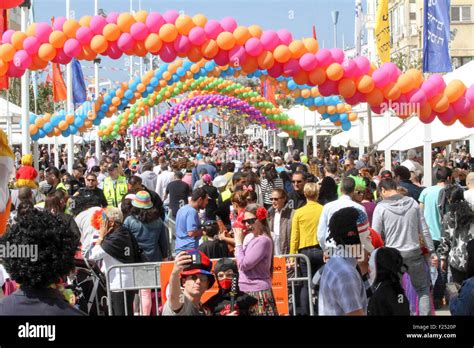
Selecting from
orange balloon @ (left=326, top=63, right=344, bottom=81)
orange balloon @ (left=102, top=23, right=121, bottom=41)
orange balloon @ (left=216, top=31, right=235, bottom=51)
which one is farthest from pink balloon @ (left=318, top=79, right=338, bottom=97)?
orange balloon @ (left=102, top=23, right=121, bottom=41)

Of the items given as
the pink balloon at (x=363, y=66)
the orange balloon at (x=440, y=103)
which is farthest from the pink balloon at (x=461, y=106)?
the pink balloon at (x=363, y=66)

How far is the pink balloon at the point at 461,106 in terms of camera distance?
41.6 feet

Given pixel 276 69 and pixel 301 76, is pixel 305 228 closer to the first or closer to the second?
pixel 301 76

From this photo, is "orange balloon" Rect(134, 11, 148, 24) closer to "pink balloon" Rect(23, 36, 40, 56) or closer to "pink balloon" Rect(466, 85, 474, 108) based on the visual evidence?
"pink balloon" Rect(23, 36, 40, 56)

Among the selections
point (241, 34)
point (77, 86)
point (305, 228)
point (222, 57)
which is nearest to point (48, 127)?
point (77, 86)

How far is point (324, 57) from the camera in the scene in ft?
45.4

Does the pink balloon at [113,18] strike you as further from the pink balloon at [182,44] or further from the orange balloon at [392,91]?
the orange balloon at [392,91]

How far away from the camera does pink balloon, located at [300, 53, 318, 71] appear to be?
13891 millimetres

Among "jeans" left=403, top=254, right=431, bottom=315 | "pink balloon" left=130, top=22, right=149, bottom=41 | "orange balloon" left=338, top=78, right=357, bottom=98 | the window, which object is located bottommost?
"jeans" left=403, top=254, right=431, bottom=315

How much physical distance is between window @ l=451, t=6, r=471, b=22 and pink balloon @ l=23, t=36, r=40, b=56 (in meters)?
44.0

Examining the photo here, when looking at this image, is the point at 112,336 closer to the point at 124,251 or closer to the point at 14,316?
the point at 14,316

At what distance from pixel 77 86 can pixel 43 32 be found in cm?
1508

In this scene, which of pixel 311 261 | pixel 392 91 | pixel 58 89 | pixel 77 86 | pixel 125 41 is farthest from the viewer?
pixel 58 89

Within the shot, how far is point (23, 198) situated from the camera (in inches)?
442
